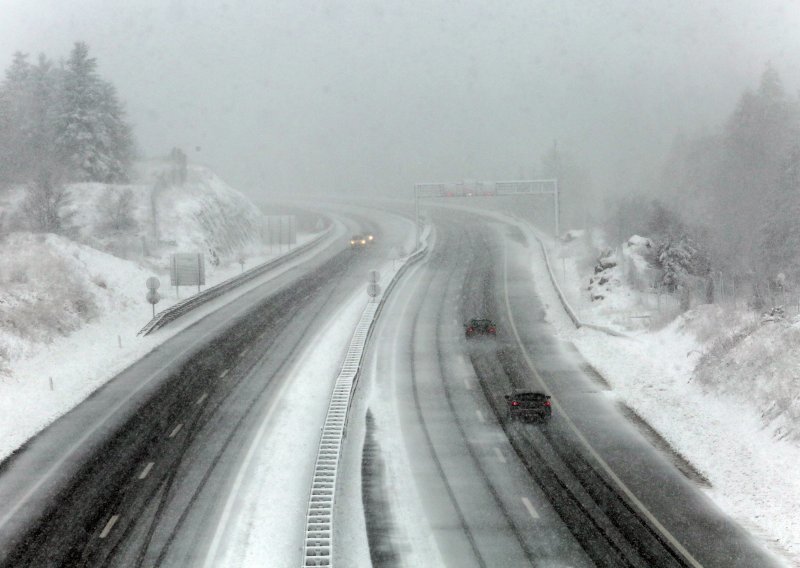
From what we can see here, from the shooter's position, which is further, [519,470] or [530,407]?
[530,407]

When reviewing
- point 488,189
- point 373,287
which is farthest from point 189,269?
point 488,189

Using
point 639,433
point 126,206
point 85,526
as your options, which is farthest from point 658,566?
point 126,206

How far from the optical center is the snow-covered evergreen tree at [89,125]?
229 ft

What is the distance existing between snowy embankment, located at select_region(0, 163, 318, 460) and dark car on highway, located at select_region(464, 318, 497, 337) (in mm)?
15539

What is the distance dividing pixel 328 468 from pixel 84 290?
2593cm

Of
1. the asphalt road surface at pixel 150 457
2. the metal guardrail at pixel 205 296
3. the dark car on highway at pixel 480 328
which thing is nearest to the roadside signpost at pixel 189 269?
the metal guardrail at pixel 205 296

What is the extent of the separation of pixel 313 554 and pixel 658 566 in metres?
7.34

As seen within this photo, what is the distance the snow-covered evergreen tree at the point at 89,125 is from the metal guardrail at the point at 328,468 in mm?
42281

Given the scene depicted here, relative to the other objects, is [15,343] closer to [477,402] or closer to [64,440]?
[64,440]

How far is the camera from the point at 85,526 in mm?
19438

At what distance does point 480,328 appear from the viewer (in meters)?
42.1

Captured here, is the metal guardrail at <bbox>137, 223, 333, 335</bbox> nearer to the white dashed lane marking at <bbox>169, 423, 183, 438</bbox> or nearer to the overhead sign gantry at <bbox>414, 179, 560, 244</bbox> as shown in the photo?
the white dashed lane marking at <bbox>169, 423, 183, 438</bbox>

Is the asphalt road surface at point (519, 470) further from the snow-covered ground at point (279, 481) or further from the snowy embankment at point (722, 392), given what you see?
the snow-covered ground at point (279, 481)

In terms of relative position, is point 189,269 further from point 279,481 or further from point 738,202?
point 738,202
